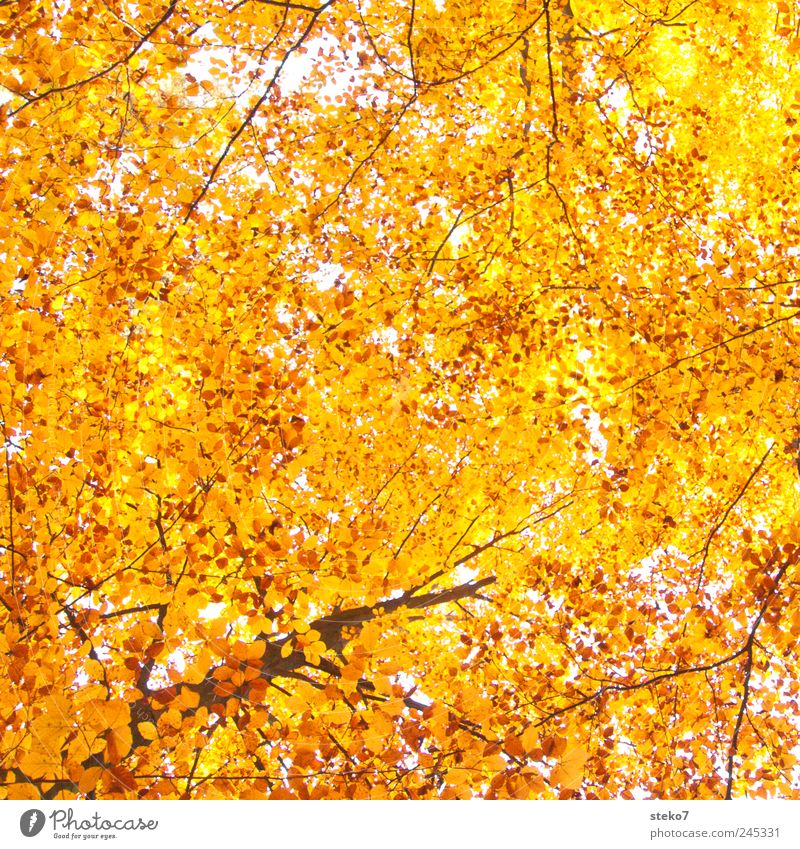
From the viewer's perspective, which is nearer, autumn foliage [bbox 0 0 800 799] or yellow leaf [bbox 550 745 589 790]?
yellow leaf [bbox 550 745 589 790]

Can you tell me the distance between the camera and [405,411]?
780 centimetres

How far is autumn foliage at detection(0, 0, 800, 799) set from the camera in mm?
5348

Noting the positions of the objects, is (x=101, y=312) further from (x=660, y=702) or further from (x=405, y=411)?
(x=660, y=702)

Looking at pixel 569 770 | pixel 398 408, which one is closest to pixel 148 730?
pixel 569 770

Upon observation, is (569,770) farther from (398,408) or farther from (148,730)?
(398,408)

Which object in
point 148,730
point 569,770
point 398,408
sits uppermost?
point 398,408

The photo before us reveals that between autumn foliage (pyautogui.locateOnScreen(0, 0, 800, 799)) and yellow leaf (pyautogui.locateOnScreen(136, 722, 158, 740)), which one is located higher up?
autumn foliage (pyautogui.locateOnScreen(0, 0, 800, 799))

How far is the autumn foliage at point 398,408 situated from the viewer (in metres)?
5.35

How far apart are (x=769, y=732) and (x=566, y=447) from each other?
3.02 metres

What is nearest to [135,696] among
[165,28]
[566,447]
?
[566,447]

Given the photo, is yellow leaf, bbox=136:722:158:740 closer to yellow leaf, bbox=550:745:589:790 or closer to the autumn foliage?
the autumn foliage

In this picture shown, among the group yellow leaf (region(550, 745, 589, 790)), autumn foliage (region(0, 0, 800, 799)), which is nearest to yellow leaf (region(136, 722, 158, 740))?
autumn foliage (region(0, 0, 800, 799))

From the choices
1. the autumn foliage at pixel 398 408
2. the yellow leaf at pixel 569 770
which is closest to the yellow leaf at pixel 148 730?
the autumn foliage at pixel 398 408

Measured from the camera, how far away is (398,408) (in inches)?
305
